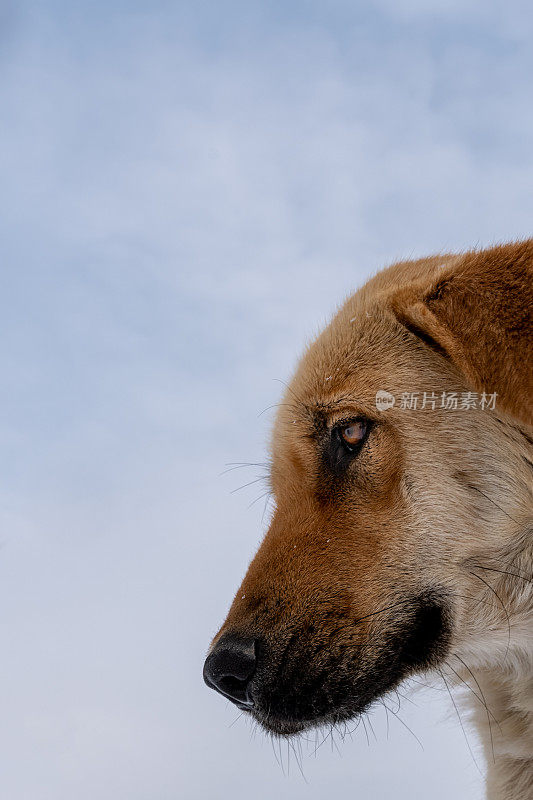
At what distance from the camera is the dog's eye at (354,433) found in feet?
12.1

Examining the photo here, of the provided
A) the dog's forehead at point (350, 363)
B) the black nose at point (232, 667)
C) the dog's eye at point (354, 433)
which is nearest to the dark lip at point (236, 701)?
the black nose at point (232, 667)

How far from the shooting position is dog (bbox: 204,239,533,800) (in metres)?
3.50

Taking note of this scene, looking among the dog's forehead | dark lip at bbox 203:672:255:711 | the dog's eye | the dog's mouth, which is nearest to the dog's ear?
the dog's forehead

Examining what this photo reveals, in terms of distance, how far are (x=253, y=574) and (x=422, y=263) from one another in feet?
6.27

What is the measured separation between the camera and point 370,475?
3.61 m

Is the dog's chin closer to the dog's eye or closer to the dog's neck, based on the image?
the dog's neck

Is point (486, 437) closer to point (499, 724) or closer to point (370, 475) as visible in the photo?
point (370, 475)

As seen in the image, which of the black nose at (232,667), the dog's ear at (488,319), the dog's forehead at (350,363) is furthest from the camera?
the dog's forehead at (350,363)

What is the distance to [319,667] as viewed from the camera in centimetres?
352

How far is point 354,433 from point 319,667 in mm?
991

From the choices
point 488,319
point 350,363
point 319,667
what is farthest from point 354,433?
point 319,667

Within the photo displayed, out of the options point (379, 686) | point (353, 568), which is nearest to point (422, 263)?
point (353, 568)

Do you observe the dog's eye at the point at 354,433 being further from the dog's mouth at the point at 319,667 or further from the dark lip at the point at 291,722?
the dark lip at the point at 291,722

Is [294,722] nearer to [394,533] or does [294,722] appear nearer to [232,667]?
[232,667]
